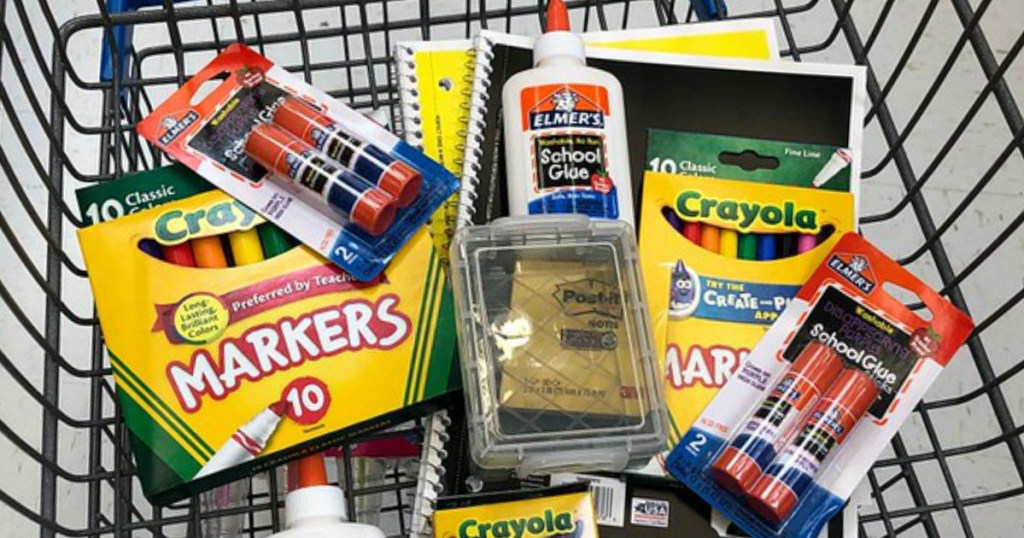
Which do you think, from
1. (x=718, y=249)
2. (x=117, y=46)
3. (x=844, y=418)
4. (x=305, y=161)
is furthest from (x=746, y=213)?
(x=117, y=46)

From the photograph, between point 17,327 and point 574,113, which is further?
point 17,327

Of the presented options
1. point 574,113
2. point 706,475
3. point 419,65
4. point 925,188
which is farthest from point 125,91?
point 925,188

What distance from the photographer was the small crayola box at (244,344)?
58cm

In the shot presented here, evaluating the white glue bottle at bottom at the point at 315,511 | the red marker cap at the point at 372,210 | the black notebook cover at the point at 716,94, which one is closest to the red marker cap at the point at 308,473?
the white glue bottle at bottom at the point at 315,511

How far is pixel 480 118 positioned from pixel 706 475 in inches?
9.4

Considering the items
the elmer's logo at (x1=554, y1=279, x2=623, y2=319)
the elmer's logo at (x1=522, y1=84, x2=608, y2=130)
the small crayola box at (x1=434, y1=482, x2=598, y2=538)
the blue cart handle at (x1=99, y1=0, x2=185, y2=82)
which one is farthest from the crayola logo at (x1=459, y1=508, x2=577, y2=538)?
the blue cart handle at (x1=99, y1=0, x2=185, y2=82)

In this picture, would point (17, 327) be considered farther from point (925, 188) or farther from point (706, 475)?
point (925, 188)

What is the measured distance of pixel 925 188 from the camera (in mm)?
1141

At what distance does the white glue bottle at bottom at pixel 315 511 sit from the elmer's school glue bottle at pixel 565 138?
0.58ft

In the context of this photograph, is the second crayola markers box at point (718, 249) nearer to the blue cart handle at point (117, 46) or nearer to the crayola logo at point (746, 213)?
the crayola logo at point (746, 213)

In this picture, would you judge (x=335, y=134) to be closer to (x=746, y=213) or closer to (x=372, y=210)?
(x=372, y=210)

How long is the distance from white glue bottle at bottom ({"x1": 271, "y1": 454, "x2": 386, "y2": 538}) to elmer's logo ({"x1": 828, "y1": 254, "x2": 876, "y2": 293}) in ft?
0.93

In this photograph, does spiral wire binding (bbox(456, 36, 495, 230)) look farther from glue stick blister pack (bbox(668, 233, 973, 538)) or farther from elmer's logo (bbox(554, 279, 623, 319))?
glue stick blister pack (bbox(668, 233, 973, 538))

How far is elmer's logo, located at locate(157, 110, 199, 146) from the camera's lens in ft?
2.11
